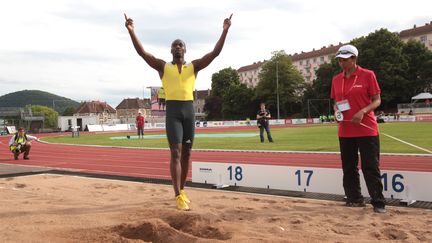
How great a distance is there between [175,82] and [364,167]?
2.61 m

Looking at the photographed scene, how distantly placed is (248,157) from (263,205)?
7749mm

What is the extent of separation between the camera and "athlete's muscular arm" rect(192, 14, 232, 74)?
5496mm

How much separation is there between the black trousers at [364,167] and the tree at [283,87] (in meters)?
84.7

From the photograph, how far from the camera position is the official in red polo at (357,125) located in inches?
203

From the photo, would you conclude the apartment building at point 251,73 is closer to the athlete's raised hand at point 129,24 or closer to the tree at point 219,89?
the tree at point 219,89

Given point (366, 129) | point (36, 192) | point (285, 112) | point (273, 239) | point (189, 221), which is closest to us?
point (273, 239)

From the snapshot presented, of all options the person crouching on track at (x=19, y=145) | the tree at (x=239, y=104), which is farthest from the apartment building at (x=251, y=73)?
the person crouching on track at (x=19, y=145)

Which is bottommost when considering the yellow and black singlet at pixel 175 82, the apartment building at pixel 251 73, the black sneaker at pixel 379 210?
the black sneaker at pixel 379 210

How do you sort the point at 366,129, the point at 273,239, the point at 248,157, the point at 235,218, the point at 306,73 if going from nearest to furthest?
the point at 273,239 < the point at 235,218 < the point at 366,129 < the point at 248,157 < the point at 306,73

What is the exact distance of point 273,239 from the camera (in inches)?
144

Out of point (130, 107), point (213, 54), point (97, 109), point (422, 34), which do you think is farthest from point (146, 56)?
A: point (130, 107)

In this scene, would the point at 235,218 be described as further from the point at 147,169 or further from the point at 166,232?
the point at 147,169

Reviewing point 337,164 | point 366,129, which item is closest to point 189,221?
point 366,129

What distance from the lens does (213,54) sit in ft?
18.1
